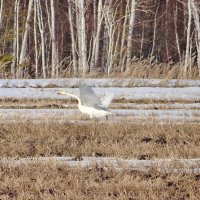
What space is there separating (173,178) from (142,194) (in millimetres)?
702

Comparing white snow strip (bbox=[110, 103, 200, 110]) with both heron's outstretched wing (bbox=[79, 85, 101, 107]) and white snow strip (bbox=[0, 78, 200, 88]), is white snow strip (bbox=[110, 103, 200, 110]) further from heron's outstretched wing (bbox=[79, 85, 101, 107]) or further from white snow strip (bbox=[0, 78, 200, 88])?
white snow strip (bbox=[0, 78, 200, 88])

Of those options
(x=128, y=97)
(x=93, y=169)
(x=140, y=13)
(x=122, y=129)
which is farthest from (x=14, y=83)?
(x=140, y=13)

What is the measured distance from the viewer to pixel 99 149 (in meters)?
9.36

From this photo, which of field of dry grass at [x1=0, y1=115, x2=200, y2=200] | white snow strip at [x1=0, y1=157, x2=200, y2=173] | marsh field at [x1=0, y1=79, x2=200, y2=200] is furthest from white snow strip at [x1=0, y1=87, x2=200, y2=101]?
white snow strip at [x1=0, y1=157, x2=200, y2=173]

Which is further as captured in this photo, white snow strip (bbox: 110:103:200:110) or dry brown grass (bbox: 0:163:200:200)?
white snow strip (bbox: 110:103:200:110)

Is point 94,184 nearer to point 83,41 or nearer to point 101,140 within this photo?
point 101,140

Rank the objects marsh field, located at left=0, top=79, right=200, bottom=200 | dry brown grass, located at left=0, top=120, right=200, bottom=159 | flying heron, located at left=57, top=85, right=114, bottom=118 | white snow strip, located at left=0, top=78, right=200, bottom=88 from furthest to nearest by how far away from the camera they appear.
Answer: white snow strip, located at left=0, top=78, right=200, bottom=88 → flying heron, located at left=57, top=85, right=114, bottom=118 → dry brown grass, located at left=0, top=120, right=200, bottom=159 → marsh field, located at left=0, top=79, right=200, bottom=200

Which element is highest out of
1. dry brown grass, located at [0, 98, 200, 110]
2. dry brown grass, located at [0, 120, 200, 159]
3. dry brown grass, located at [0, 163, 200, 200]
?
dry brown grass, located at [0, 163, 200, 200]

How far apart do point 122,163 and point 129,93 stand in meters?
11.3

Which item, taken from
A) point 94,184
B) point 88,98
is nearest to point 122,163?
point 94,184

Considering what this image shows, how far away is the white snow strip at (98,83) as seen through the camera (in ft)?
68.2

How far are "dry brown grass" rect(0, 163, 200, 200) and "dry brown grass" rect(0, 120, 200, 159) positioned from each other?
54.1 inches

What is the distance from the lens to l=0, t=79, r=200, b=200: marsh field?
6855mm

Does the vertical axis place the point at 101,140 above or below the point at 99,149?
below
